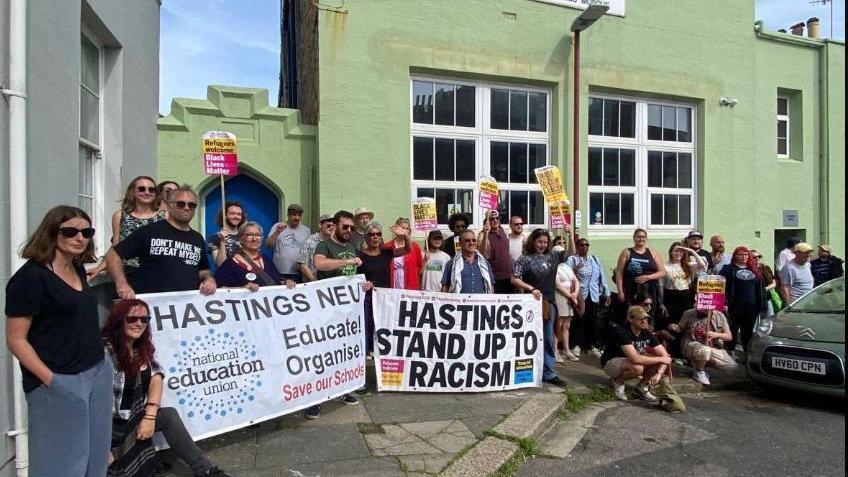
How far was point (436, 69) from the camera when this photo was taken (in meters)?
9.14

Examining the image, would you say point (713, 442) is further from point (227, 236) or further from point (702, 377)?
point (227, 236)

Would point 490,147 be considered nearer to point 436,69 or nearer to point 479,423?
point 436,69

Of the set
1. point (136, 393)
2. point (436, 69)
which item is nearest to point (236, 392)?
point (136, 393)

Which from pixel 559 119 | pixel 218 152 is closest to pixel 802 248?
pixel 559 119

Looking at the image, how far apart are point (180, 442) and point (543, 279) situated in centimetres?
413

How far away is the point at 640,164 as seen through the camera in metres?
10.8

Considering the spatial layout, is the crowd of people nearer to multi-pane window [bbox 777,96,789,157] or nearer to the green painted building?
the green painted building

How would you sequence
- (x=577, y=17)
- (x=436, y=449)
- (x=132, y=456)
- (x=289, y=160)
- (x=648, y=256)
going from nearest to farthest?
(x=132, y=456) < (x=436, y=449) < (x=648, y=256) < (x=289, y=160) < (x=577, y=17)

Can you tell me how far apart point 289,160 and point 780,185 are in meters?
10.4

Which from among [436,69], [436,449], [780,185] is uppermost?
[436,69]

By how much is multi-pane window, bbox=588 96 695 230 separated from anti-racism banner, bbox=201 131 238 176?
658 centimetres

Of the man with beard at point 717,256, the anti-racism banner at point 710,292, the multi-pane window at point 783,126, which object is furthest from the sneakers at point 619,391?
the multi-pane window at point 783,126

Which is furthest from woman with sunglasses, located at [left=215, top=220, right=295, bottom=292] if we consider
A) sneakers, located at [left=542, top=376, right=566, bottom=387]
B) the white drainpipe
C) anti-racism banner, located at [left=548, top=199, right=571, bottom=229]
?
anti-racism banner, located at [left=548, top=199, right=571, bottom=229]

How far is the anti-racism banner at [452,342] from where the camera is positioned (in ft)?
18.7
